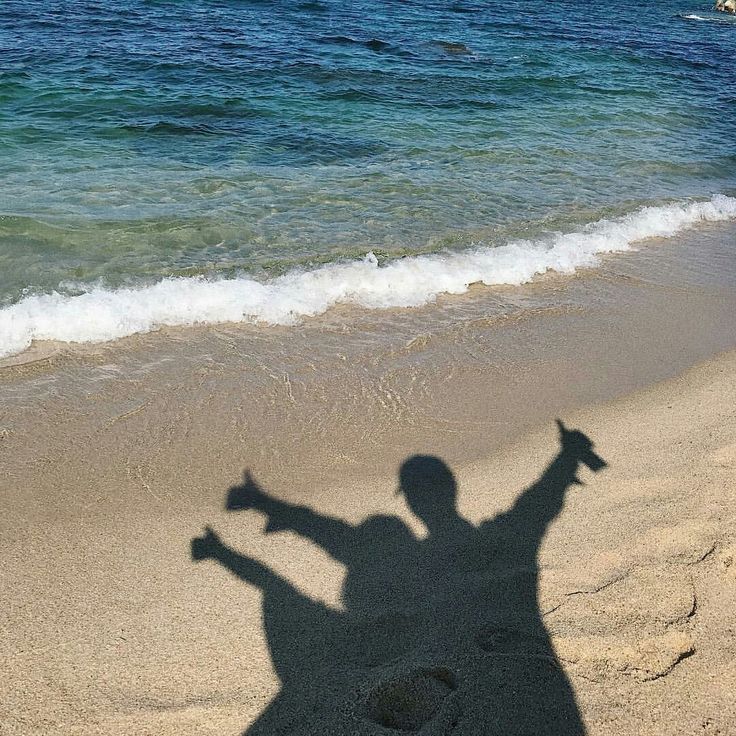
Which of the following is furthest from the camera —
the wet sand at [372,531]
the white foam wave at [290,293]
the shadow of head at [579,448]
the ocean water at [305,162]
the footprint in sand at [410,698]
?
the ocean water at [305,162]

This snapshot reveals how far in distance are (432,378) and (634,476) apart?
185cm

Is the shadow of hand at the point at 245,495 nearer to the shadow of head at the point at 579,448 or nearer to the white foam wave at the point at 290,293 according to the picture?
the shadow of head at the point at 579,448

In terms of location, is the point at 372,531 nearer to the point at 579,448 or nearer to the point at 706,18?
the point at 579,448

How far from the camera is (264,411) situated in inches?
201

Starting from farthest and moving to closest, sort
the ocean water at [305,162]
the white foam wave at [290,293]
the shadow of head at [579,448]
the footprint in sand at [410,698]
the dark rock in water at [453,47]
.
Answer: the dark rock in water at [453,47] → the ocean water at [305,162] → the white foam wave at [290,293] → the shadow of head at [579,448] → the footprint in sand at [410,698]

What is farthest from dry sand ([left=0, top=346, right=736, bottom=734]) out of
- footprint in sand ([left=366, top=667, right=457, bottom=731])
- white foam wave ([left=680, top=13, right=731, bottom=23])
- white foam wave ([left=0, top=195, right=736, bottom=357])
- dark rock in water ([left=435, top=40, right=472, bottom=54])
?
white foam wave ([left=680, top=13, right=731, bottom=23])

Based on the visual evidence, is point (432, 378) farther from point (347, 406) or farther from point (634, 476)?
point (634, 476)

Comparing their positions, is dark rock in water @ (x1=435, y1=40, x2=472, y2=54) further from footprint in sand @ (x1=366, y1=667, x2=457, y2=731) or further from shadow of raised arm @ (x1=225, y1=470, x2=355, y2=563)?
footprint in sand @ (x1=366, y1=667, x2=457, y2=731)

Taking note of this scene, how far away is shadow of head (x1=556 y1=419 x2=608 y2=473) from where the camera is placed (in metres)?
4.70

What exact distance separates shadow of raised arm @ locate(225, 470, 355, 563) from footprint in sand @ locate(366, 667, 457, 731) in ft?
3.02

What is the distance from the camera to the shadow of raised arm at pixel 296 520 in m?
3.91

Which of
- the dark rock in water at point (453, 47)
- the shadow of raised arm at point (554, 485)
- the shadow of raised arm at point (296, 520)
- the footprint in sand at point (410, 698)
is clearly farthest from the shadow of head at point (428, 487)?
the dark rock in water at point (453, 47)

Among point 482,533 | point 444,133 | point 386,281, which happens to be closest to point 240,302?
point 386,281

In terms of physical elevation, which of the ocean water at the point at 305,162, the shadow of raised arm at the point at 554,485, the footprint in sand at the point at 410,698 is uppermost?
the ocean water at the point at 305,162
